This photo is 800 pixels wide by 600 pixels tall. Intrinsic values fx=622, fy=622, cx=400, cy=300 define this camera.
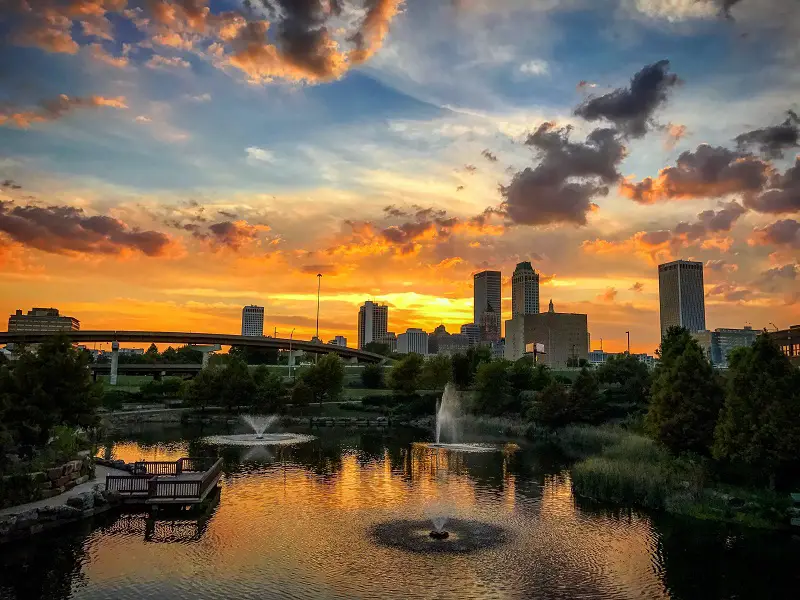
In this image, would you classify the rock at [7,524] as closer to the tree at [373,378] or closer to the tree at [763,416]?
the tree at [763,416]

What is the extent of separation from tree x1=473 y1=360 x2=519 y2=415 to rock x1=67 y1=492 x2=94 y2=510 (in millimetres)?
60633

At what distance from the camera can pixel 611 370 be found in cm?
9294

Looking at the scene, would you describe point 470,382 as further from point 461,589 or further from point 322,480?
point 461,589

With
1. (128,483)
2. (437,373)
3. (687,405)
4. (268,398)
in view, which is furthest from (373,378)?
(128,483)

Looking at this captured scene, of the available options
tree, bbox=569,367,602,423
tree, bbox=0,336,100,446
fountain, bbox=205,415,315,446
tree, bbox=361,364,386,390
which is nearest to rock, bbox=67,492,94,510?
tree, bbox=0,336,100,446

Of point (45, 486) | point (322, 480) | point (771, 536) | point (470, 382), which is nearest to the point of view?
point (771, 536)

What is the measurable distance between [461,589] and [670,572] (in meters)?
8.84

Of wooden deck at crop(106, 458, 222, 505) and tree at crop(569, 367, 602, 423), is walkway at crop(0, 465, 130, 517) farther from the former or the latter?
tree at crop(569, 367, 602, 423)

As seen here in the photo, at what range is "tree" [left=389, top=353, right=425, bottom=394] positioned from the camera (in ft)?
338

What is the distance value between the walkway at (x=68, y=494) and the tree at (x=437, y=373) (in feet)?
224

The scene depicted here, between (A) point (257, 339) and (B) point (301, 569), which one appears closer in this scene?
(B) point (301, 569)

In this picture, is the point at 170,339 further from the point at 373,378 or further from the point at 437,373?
the point at 437,373

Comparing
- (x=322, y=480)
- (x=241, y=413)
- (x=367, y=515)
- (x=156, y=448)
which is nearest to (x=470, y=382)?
(x=241, y=413)

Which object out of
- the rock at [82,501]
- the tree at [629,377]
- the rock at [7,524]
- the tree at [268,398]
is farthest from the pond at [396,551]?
the tree at [268,398]
